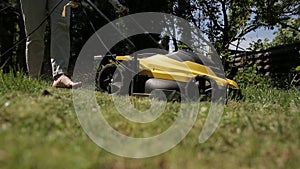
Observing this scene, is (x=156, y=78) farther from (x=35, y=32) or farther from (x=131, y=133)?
(x=131, y=133)

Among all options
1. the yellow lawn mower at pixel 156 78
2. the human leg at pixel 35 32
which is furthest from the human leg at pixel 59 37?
the yellow lawn mower at pixel 156 78

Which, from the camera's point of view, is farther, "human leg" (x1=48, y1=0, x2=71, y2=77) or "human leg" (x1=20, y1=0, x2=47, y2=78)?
"human leg" (x1=20, y1=0, x2=47, y2=78)

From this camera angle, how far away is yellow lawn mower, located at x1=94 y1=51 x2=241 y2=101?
8.38 feet

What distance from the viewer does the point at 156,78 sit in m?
2.68

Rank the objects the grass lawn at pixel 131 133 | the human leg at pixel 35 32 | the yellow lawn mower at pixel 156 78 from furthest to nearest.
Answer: the human leg at pixel 35 32
the yellow lawn mower at pixel 156 78
the grass lawn at pixel 131 133

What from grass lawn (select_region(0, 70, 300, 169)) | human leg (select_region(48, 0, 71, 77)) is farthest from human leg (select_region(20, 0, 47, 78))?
grass lawn (select_region(0, 70, 300, 169))

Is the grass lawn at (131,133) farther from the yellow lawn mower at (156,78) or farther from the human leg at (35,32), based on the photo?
the human leg at (35,32)

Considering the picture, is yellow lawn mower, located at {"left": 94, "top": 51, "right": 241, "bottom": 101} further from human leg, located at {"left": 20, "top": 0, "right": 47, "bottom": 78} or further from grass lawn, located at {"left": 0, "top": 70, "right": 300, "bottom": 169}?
grass lawn, located at {"left": 0, "top": 70, "right": 300, "bottom": 169}

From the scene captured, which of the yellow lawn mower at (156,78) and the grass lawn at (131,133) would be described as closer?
the grass lawn at (131,133)

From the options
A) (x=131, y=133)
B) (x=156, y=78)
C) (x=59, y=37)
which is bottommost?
(x=131, y=133)

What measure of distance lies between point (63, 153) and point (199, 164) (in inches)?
11.8

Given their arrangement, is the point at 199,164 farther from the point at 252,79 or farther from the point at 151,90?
the point at 252,79

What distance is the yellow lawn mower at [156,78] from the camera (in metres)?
2.55

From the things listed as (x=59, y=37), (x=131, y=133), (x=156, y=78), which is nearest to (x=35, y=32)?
(x=59, y=37)
